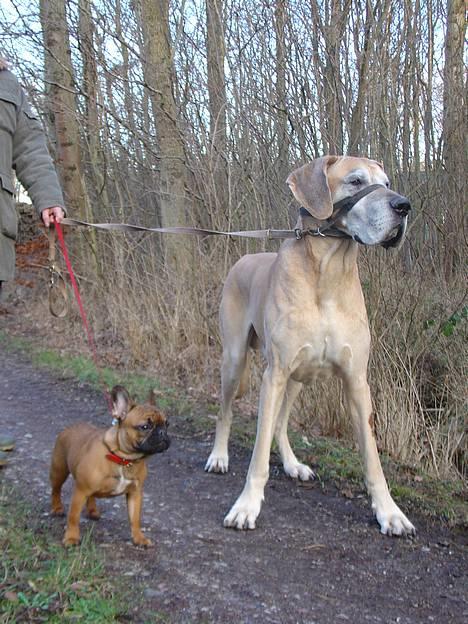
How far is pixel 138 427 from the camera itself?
10.9 feet

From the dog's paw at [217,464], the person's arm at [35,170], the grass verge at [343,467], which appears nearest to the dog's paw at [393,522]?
Result: the grass verge at [343,467]

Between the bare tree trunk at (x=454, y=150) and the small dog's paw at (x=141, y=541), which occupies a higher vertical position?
the bare tree trunk at (x=454, y=150)

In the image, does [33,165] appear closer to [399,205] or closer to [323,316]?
[323,316]

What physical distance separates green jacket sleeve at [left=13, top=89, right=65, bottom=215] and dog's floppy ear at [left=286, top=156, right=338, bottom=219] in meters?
1.47

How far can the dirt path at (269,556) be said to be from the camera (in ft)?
9.76

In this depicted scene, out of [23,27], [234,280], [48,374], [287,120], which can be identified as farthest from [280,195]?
[23,27]

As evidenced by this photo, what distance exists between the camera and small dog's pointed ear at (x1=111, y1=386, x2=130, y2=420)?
11.2 feet

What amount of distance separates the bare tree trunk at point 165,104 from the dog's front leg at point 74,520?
20.6 ft

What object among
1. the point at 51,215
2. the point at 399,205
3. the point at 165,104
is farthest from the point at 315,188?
the point at 165,104

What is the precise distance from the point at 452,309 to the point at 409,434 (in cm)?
148

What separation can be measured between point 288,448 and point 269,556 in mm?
1428

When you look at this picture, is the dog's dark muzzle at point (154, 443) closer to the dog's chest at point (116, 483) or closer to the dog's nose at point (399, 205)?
the dog's chest at point (116, 483)

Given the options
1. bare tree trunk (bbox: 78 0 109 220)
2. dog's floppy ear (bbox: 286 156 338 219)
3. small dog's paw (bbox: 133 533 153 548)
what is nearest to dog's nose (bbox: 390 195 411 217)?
dog's floppy ear (bbox: 286 156 338 219)

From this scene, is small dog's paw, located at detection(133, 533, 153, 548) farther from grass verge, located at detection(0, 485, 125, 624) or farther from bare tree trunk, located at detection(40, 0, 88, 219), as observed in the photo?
bare tree trunk, located at detection(40, 0, 88, 219)
